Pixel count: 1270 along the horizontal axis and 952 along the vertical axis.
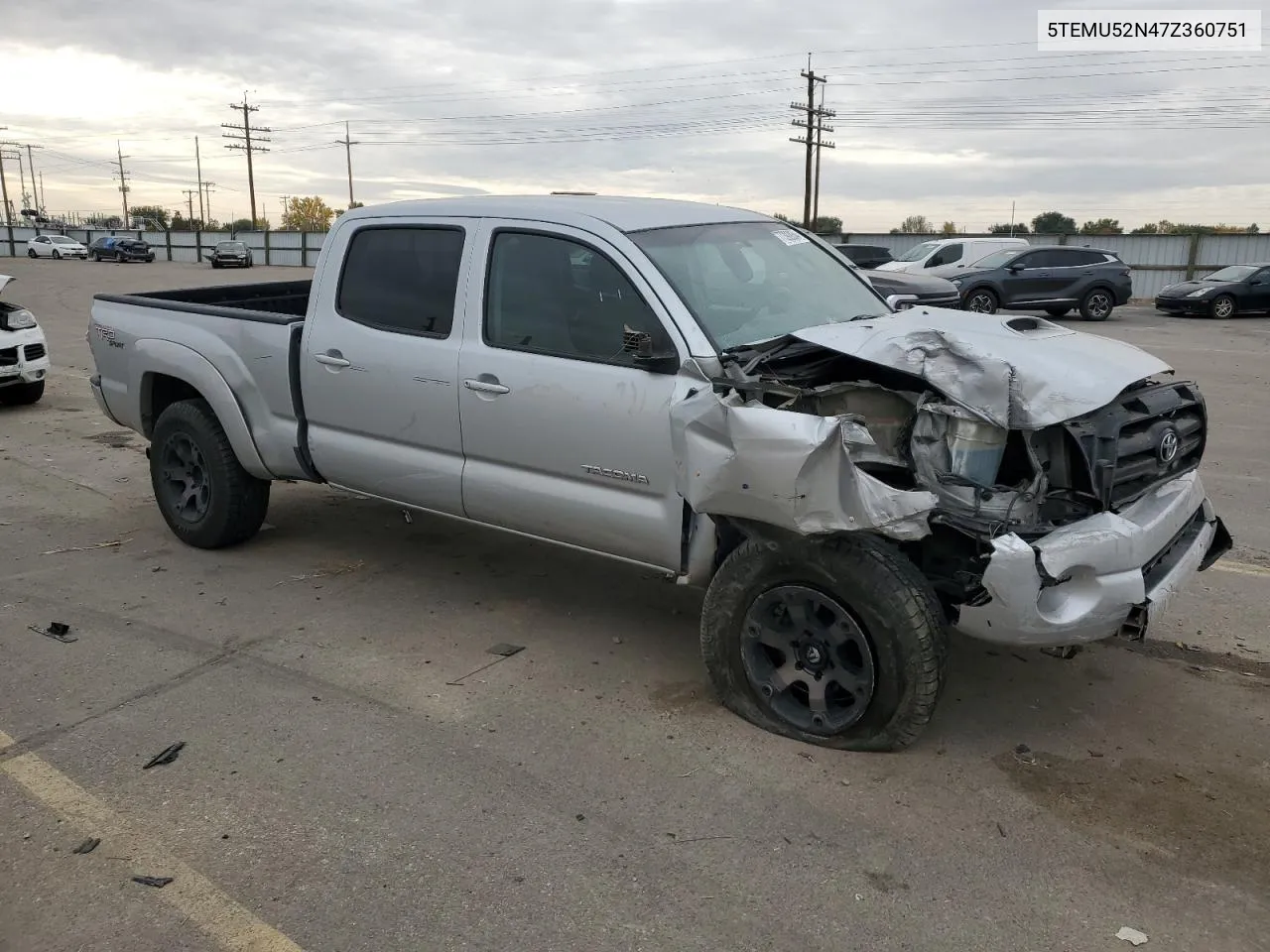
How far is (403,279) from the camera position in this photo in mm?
4734

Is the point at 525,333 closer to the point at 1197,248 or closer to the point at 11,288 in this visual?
the point at 11,288

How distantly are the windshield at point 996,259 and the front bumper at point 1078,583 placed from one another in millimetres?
20041

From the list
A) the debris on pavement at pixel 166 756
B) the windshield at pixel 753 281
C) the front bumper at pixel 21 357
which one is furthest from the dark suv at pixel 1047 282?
the debris on pavement at pixel 166 756

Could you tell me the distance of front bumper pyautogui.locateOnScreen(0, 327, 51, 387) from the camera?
10.0m

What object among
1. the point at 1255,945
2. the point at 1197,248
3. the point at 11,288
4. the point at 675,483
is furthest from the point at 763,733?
the point at 1197,248

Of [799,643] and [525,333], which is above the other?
[525,333]

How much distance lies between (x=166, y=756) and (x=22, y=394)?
342 inches

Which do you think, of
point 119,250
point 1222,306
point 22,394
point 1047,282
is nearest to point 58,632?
point 22,394

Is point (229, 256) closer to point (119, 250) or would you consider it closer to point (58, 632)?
point (119, 250)

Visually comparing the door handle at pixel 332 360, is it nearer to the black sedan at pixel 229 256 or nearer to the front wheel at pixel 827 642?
the front wheel at pixel 827 642

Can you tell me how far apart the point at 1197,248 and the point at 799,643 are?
1302 inches

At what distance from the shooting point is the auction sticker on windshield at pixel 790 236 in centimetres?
478

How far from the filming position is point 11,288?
27.0 metres

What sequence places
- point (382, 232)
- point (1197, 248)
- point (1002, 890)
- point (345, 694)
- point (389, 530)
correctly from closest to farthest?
point (1002, 890)
point (345, 694)
point (382, 232)
point (389, 530)
point (1197, 248)
